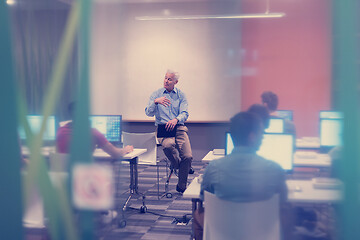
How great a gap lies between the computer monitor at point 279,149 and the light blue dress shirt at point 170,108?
8.83 feet

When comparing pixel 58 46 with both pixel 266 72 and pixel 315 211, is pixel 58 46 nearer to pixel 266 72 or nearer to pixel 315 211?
pixel 266 72

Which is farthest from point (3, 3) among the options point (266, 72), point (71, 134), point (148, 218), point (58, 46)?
point (148, 218)

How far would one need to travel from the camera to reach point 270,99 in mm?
2125

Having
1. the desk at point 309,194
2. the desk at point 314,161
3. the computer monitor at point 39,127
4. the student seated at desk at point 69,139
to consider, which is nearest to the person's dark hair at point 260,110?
the desk at point 314,161

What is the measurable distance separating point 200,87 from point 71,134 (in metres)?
5.36

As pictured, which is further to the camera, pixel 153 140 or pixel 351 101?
pixel 153 140

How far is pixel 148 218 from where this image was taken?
4422mm

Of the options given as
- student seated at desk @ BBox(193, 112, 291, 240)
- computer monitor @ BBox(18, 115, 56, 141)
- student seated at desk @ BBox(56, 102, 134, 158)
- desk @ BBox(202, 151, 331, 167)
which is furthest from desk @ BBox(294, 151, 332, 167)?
computer monitor @ BBox(18, 115, 56, 141)

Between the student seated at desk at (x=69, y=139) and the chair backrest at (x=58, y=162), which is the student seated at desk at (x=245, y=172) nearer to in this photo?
the student seated at desk at (x=69, y=139)

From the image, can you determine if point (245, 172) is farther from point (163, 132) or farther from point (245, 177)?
point (163, 132)

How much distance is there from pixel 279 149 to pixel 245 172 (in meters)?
0.34

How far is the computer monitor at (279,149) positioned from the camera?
2297 millimetres

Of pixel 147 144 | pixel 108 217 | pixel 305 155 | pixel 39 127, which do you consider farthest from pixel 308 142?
pixel 147 144

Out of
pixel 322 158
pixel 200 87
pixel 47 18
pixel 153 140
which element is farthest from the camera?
pixel 200 87
